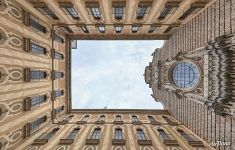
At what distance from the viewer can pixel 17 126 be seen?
19.0 metres

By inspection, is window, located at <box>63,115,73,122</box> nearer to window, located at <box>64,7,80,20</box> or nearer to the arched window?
the arched window

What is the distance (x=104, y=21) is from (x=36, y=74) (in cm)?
1207

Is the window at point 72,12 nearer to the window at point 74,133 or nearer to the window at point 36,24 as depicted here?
the window at point 36,24

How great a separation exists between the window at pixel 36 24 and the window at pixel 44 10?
128 cm

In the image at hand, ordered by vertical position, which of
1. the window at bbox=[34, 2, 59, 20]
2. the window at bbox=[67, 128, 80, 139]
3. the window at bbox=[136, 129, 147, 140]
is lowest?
the window at bbox=[67, 128, 80, 139]

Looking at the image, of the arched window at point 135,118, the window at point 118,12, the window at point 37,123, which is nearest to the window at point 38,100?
the window at point 37,123

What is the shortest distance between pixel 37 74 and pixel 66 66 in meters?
11.4

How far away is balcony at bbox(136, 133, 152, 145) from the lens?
21.2 meters

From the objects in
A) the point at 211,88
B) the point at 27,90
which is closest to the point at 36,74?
the point at 27,90

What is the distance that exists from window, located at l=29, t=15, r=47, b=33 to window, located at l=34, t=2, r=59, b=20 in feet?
4.20

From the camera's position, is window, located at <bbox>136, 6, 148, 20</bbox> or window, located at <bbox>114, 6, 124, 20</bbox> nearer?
window, located at <bbox>136, 6, 148, 20</bbox>

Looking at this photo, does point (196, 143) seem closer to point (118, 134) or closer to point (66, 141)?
point (118, 134)

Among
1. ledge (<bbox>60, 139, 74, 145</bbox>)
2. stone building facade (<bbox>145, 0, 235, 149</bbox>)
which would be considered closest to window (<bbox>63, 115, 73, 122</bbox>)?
ledge (<bbox>60, 139, 74, 145</bbox>)

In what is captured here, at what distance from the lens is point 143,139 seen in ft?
73.5
